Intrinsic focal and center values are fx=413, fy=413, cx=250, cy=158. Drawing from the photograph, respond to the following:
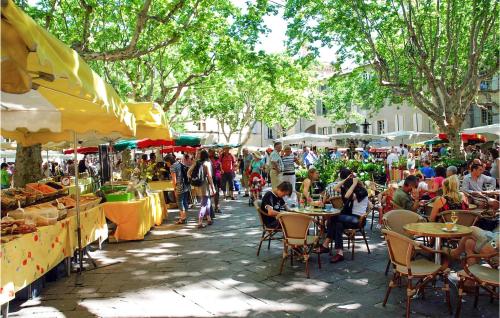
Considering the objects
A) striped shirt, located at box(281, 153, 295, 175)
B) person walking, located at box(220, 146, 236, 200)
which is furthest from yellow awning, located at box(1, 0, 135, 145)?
person walking, located at box(220, 146, 236, 200)

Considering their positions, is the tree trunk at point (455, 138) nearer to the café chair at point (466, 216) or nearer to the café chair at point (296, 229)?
the café chair at point (466, 216)

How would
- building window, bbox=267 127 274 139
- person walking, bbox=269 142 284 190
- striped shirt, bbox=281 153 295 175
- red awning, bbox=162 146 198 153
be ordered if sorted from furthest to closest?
building window, bbox=267 127 274 139 → red awning, bbox=162 146 198 153 → striped shirt, bbox=281 153 295 175 → person walking, bbox=269 142 284 190

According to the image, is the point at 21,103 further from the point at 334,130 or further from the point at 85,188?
the point at 334,130

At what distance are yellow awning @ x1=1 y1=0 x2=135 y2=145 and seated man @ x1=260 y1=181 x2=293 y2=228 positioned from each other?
231cm

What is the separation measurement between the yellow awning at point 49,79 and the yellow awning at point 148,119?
1.43m

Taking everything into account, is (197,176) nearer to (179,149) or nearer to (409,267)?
(409,267)

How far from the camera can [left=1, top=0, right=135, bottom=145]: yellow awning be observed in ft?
7.79

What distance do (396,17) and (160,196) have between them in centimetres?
954

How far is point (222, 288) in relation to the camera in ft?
16.7

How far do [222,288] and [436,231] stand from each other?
8.60 feet

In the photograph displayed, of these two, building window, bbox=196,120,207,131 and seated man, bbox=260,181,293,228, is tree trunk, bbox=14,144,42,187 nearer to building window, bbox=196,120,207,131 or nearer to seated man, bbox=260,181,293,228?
seated man, bbox=260,181,293,228

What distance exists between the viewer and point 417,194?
24.3ft

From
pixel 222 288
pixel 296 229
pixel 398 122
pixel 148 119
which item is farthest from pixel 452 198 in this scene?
pixel 398 122

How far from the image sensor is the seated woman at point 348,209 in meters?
6.36
